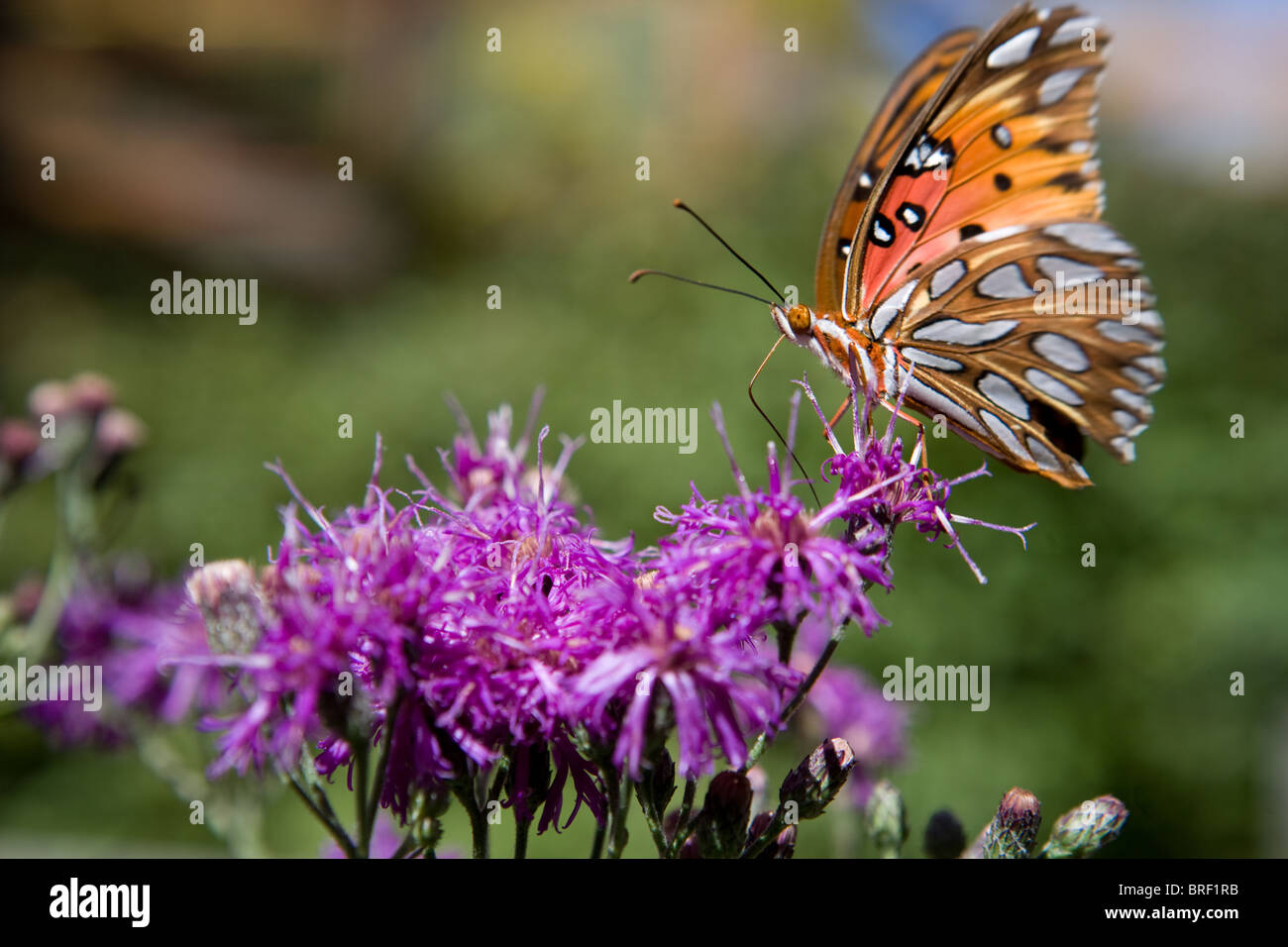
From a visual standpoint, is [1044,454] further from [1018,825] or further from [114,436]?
[114,436]

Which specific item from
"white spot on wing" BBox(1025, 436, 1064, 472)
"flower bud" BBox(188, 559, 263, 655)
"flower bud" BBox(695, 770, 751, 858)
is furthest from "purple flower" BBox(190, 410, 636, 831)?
"white spot on wing" BBox(1025, 436, 1064, 472)

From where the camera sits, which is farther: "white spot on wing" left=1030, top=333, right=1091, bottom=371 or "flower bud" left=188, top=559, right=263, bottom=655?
"white spot on wing" left=1030, top=333, right=1091, bottom=371

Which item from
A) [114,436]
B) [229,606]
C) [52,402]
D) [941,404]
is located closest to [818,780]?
[229,606]

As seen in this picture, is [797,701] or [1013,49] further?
[1013,49]

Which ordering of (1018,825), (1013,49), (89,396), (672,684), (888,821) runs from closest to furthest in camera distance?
(672,684) → (1018,825) → (888,821) → (1013,49) → (89,396)

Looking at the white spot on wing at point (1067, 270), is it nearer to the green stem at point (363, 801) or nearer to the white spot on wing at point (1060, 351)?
the white spot on wing at point (1060, 351)

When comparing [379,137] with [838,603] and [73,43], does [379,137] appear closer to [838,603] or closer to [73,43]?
[73,43]

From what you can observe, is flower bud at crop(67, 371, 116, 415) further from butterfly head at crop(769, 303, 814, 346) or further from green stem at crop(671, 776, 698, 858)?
green stem at crop(671, 776, 698, 858)

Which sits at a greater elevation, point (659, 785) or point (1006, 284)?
point (1006, 284)
